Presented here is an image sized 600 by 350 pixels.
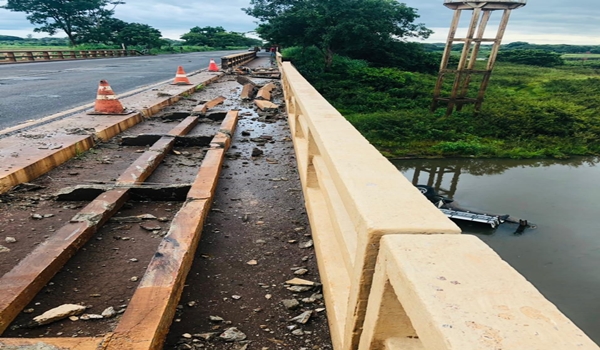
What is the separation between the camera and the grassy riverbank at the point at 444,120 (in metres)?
18.5

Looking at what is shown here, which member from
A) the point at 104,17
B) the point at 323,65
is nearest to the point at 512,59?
the point at 323,65

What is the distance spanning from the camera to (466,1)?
15.0 m

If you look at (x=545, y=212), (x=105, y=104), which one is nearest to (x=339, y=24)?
(x=545, y=212)

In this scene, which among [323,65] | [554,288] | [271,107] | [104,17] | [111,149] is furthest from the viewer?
[104,17]

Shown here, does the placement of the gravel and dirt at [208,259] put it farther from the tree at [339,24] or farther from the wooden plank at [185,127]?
the tree at [339,24]

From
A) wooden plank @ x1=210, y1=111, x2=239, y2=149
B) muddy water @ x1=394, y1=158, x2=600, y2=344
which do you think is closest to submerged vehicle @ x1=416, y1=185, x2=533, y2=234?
muddy water @ x1=394, y1=158, x2=600, y2=344

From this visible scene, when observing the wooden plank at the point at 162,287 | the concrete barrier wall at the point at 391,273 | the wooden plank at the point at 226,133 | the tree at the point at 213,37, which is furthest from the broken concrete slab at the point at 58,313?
the tree at the point at 213,37

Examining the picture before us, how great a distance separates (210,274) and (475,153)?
18441mm

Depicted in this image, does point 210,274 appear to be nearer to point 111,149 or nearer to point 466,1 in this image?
point 111,149

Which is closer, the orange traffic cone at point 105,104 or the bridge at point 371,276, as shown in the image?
the bridge at point 371,276

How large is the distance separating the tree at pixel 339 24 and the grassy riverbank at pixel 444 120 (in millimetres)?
3071

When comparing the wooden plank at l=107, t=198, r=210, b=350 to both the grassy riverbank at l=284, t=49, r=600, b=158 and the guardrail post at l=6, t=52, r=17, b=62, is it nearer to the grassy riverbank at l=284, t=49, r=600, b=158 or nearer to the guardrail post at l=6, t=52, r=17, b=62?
the grassy riverbank at l=284, t=49, r=600, b=158

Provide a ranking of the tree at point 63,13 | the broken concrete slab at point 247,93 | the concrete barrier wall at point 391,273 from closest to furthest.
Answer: the concrete barrier wall at point 391,273 < the broken concrete slab at point 247,93 < the tree at point 63,13

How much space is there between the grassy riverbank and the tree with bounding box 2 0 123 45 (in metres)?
27.2
